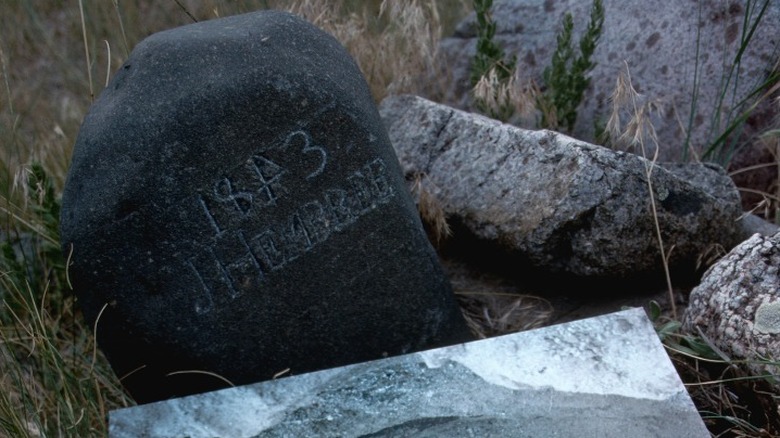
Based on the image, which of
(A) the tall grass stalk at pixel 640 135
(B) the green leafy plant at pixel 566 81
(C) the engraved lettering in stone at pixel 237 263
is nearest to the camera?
(C) the engraved lettering in stone at pixel 237 263

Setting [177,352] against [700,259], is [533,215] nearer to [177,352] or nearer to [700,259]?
[700,259]

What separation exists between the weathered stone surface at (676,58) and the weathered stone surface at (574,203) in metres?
0.44

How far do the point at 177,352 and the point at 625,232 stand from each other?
129 centimetres

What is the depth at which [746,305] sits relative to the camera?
2.25m

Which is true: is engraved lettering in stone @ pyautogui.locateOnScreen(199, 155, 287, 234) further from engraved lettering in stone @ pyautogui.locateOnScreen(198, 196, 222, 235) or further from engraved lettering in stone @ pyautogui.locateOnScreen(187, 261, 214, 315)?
engraved lettering in stone @ pyautogui.locateOnScreen(187, 261, 214, 315)

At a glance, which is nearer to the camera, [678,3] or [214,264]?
[214,264]

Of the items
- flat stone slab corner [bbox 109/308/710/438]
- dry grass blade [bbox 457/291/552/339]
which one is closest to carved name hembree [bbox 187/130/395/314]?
flat stone slab corner [bbox 109/308/710/438]

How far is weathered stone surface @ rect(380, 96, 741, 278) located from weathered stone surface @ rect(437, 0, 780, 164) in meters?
0.44

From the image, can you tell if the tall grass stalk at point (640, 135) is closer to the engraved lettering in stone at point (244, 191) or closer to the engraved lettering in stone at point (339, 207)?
the engraved lettering in stone at point (339, 207)

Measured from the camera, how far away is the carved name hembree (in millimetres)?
2406

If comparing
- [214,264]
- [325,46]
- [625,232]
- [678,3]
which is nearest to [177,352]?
[214,264]

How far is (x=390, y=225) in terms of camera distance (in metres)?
2.58

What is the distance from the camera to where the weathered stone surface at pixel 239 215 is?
7.66 feet

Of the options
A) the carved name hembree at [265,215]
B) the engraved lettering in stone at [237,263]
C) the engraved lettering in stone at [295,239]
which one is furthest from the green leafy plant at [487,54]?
the engraved lettering in stone at [237,263]
